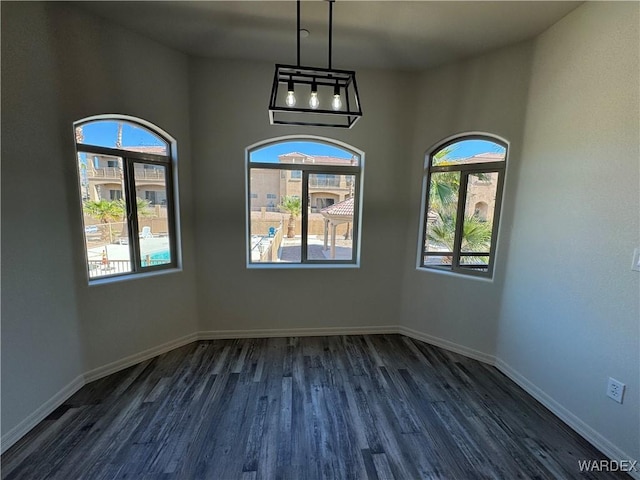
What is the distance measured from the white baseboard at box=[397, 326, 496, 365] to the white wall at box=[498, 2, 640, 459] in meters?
0.33

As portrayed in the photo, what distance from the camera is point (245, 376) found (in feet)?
8.37

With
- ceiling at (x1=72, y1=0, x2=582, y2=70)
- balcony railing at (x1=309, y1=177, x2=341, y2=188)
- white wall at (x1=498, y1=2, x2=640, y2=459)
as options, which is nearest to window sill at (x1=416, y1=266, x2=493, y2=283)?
white wall at (x1=498, y1=2, x2=640, y2=459)

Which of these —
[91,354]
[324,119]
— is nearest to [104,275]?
[91,354]

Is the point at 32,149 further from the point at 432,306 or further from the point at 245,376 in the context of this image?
the point at 432,306

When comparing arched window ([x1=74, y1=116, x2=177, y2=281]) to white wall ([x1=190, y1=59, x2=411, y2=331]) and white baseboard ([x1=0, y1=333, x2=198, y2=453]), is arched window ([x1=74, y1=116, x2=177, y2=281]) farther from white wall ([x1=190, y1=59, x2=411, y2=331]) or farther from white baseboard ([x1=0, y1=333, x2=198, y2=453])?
white baseboard ([x1=0, y1=333, x2=198, y2=453])

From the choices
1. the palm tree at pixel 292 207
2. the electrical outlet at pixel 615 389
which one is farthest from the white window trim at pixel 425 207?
the palm tree at pixel 292 207

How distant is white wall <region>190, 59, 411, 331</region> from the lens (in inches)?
→ 113

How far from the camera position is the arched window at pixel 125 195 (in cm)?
237

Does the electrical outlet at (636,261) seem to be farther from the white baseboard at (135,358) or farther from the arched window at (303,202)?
the white baseboard at (135,358)

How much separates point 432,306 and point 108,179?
3.39 meters

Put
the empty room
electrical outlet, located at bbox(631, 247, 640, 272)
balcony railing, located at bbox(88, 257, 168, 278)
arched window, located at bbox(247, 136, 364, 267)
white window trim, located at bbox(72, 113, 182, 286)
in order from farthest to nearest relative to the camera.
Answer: arched window, located at bbox(247, 136, 364, 267), balcony railing, located at bbox(88, 257, 168, 278), white window trim, located at bbox(72, 113, 182, 286), the empty room, electrical outlet, located at bbox(631, 247, 640, 272)

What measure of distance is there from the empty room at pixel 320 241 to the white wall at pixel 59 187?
Answer: 0.06 feet

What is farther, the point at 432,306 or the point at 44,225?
the point at 432,306

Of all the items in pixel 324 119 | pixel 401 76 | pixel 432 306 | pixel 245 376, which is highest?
pixel 401 76
